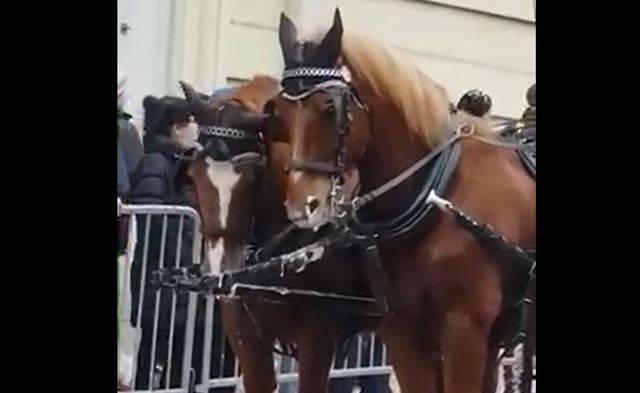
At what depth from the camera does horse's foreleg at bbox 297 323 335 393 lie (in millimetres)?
2293

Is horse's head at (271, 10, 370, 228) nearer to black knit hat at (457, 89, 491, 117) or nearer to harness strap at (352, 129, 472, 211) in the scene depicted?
harness strap at (352, 129, 472, 211)

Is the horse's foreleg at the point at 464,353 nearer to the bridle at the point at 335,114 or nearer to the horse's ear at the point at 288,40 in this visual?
the bridle at the point at 335,114

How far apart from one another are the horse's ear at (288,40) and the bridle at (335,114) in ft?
0.11

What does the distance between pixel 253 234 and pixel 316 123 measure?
0.31 m

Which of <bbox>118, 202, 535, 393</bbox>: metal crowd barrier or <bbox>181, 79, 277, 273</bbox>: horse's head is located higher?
<bbox>181, 79, 277, 273</bbox>: horse's head

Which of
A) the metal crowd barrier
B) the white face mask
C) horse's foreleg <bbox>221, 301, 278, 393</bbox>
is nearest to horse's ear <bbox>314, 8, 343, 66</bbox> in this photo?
the white face mask

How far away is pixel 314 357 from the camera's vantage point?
2.29 meters

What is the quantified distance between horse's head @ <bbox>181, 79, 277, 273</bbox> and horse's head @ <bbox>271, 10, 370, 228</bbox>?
67mm

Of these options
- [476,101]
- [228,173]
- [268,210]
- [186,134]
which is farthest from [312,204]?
[476,101]

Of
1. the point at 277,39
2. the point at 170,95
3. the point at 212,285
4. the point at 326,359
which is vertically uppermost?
the point at 277,39
